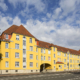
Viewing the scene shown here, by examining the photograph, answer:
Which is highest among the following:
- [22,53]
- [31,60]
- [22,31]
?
[22,31]

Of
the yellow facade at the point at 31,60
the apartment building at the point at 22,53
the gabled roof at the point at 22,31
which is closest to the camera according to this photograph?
the yellow facade at the point at 31,60

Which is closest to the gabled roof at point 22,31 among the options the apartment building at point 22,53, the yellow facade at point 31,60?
the apartment building at point 22,53

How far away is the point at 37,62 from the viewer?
156ft

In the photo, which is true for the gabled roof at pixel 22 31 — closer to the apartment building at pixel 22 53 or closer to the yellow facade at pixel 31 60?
the apartment building at pixel 22 53

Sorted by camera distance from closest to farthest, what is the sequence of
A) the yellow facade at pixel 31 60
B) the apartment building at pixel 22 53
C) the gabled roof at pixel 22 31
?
the yellow facade at pixel 31 60 → the apartment building at pixel 22 53 → the gabled roof at pixel 22 31

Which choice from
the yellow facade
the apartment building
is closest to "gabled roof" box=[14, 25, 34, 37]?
the apartment building

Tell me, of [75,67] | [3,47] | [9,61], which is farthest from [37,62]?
[75,67]

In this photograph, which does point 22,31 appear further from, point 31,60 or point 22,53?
point 31,60

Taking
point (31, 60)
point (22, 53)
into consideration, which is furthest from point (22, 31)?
point (31, 60)

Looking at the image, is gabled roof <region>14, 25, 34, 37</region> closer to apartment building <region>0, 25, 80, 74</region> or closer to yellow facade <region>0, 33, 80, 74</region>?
apartment building <region>0, 25, 80, 74</region>

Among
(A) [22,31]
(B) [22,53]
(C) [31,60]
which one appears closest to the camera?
(B) [22,53]

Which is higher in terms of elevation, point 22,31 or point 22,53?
point 22,31

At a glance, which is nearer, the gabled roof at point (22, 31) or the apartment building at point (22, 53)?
the apartment building at point (22, 53)

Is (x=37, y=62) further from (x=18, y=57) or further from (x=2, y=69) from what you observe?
(x=2, y=69)
